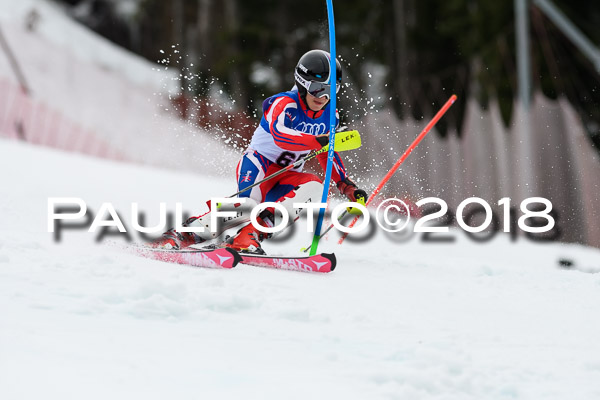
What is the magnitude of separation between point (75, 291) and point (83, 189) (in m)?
5.68

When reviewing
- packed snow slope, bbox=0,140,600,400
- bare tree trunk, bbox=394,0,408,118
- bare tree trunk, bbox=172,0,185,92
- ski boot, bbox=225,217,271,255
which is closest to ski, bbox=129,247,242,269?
packed snow slope, bbox=0,140,600,400

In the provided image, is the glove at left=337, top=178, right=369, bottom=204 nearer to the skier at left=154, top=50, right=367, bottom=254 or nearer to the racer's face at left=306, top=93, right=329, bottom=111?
the skier at left=154, top=50, right=367, bottom=254

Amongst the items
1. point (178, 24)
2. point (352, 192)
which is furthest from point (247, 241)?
point (178, 24)

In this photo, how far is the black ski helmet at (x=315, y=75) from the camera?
16.8ft

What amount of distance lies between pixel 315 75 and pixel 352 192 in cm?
96

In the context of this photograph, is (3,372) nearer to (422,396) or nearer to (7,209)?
(422,396)

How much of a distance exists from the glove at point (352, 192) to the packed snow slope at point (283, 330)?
480 millimetres

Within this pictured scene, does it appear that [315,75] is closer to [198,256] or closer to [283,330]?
[198,256]

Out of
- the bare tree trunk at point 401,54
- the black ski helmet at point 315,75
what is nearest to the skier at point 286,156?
the black ski helmet at point 315,75

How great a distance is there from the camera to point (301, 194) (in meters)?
5.50

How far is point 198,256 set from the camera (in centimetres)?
488

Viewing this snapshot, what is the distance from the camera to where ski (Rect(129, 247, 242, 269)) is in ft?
15.6

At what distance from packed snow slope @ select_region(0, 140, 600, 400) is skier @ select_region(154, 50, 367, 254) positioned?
55 cm

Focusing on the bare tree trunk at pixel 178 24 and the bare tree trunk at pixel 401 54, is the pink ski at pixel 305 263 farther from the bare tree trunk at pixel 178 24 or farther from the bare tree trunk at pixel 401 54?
the bare tree trunk at pixel 178 24
